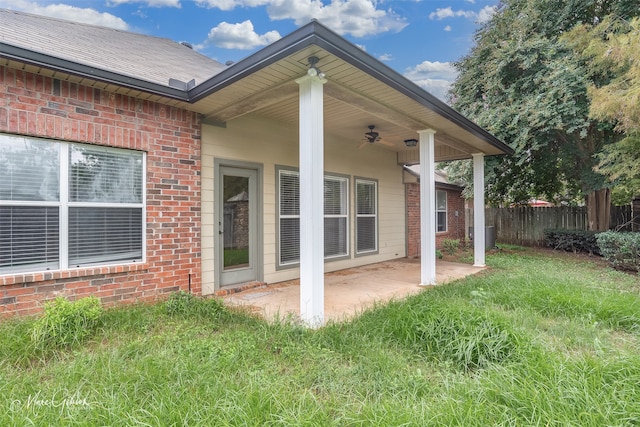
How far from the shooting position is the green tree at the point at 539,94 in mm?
8062

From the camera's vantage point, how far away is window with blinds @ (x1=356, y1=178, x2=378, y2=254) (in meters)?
8.18

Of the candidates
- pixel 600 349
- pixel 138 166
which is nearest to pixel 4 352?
pixel 138 166

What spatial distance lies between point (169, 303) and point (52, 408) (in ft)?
6.84

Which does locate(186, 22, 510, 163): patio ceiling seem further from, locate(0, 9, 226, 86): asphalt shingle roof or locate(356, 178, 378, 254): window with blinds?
locate(356, 178, 378, 254): window with blinds

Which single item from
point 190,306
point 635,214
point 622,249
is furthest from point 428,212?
point 635,214

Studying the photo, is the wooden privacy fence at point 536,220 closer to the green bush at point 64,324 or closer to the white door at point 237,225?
the white door at point 237,225

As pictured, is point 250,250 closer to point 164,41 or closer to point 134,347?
point 134,347

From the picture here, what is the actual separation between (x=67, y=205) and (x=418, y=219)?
8.95 meters

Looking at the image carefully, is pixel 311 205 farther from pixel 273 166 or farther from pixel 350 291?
pixel 273 166

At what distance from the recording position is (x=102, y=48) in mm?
4988

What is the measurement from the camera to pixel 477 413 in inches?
77.3

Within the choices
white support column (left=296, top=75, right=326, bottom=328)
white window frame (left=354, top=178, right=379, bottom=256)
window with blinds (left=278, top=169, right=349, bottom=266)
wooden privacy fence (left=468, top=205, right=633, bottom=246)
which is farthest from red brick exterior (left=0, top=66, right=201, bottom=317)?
wooden privacy fence (left=468, top=205, right=633, bottom=246)

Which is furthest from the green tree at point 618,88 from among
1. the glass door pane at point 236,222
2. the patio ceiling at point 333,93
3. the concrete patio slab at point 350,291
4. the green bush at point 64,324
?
the green bush at point 64,324

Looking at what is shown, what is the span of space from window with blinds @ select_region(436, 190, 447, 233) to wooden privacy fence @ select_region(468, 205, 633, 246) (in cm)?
211
